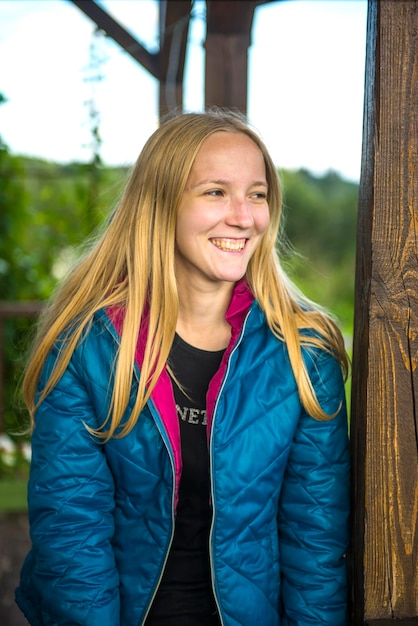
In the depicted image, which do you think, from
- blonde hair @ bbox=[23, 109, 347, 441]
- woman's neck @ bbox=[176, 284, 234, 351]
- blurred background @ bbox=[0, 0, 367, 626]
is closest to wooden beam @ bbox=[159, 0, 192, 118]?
blurred background @ bbox=[0, 0, 367, 626]

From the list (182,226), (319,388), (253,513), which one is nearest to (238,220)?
(182,226)

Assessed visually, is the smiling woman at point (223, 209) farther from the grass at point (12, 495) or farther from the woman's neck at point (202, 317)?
the grass at point (12, 495)

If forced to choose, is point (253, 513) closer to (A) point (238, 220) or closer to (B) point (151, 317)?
(B) point (151, 317)

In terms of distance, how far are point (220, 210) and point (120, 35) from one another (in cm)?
225

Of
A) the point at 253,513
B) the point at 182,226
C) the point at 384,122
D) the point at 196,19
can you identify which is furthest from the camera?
the point at 196,19

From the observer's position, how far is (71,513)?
5.24ft

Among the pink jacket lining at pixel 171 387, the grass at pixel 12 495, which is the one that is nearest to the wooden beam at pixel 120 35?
the pink jacket lining at pixel 171 387

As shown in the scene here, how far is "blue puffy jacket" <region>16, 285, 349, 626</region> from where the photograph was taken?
158cm

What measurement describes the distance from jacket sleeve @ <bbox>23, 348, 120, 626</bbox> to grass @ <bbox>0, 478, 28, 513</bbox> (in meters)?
2.43

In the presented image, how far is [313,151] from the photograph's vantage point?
9.18m

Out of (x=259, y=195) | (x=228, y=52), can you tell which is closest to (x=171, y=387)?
(x=259, y=195)

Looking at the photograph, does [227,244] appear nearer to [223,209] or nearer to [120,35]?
[223,209]

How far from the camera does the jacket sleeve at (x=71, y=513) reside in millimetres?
1567

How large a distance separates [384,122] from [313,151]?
Result: 818cm
